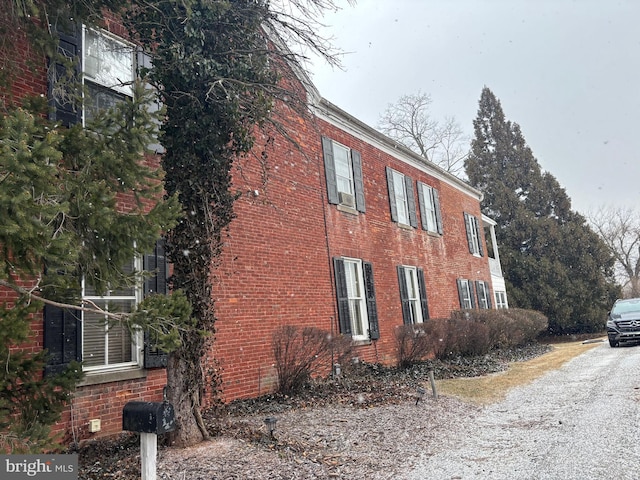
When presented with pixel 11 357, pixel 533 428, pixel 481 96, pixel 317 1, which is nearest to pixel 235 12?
pixel 317 1

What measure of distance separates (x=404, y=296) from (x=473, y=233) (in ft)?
25.7

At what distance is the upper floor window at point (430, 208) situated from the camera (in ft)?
50.9

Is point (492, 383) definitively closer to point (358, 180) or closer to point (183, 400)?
point (358, 180)

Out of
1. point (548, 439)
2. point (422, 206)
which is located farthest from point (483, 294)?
point (548, 439)

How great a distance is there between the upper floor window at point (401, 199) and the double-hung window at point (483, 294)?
544 cm

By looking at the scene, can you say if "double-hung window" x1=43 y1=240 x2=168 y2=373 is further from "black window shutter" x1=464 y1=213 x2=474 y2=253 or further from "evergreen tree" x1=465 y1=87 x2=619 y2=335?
"evergreen tree" x1=465 y1=87 x2=619 y2=335

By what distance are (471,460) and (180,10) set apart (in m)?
5.65

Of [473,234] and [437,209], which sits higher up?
[437,209]

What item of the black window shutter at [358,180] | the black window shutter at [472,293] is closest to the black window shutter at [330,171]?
the black window shutter at [358,180]

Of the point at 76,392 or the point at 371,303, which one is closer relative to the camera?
the point at 76,392

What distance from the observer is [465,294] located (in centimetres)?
1714

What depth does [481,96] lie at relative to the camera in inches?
1278

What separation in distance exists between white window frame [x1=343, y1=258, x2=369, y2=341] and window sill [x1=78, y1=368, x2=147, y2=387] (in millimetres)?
5746

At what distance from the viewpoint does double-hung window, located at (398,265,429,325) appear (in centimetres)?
1299
